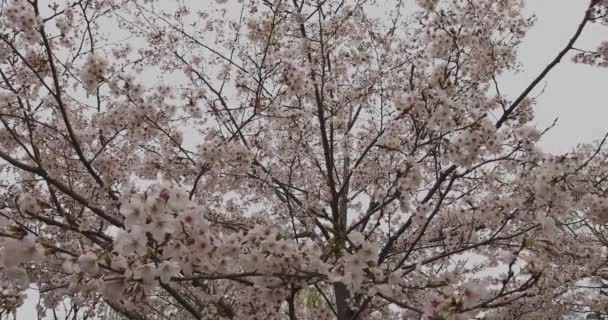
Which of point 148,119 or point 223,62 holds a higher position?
point 223,62

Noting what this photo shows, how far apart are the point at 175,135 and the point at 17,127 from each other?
1785 mm

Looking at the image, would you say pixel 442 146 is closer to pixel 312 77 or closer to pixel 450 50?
pixel 450 50

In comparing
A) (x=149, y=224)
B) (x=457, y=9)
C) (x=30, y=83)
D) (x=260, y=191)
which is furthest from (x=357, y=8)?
(x=149, y=224)

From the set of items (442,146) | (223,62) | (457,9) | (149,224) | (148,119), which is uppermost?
(223,62)

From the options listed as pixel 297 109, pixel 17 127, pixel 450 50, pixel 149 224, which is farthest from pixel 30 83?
pixel 450 50

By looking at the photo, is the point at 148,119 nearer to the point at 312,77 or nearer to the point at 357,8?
the point at 312,77

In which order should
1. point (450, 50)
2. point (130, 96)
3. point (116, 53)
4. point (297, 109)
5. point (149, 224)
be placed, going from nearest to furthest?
point (149, 224)
point (130, 96)
point (450, 50)
point (297, 109)
point (116, 53)

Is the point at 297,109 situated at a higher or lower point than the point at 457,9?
lower

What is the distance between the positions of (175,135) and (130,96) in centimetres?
73

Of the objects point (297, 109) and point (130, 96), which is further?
point (297, 109)

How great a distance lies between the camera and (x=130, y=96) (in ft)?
13.5

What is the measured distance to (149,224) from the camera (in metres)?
1.98

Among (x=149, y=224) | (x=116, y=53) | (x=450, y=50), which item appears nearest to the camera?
(x=149, y=224)

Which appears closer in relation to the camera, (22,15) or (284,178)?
(22,15)
